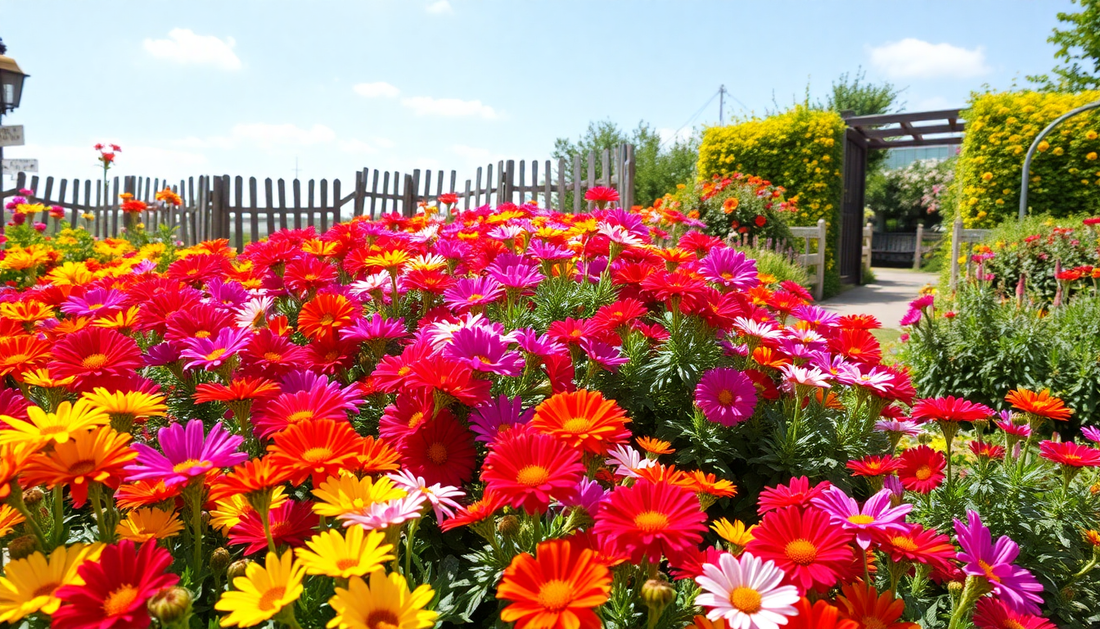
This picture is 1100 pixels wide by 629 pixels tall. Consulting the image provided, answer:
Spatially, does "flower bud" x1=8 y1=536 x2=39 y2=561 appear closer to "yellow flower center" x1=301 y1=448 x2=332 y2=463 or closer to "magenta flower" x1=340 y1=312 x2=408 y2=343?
"yellow flower center" x1=301 y1=448 x2=332 y2=463

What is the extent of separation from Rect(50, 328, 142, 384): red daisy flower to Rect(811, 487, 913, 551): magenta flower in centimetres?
120

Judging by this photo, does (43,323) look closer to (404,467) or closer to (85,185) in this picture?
(404,467)

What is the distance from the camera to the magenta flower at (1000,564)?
0.97m

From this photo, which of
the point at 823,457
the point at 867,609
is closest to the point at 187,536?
the point at 867,609

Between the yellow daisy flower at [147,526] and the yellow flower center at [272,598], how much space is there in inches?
11.4

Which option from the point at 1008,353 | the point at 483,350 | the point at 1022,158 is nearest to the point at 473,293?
the point at 483,350

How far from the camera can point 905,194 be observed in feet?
85.8

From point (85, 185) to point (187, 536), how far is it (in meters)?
15.9

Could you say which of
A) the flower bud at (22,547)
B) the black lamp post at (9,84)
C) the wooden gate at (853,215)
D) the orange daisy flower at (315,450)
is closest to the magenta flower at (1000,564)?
the orange daisy flower at (315,450)

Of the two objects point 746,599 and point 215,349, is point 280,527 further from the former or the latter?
point 746,599

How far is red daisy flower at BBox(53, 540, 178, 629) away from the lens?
71cm

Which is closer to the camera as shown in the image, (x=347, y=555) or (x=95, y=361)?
(x=347, y=555)

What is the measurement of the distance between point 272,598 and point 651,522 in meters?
0.45

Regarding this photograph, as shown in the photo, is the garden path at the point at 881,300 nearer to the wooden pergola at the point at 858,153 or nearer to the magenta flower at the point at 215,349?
the wooden pergola at the point at 858,153
